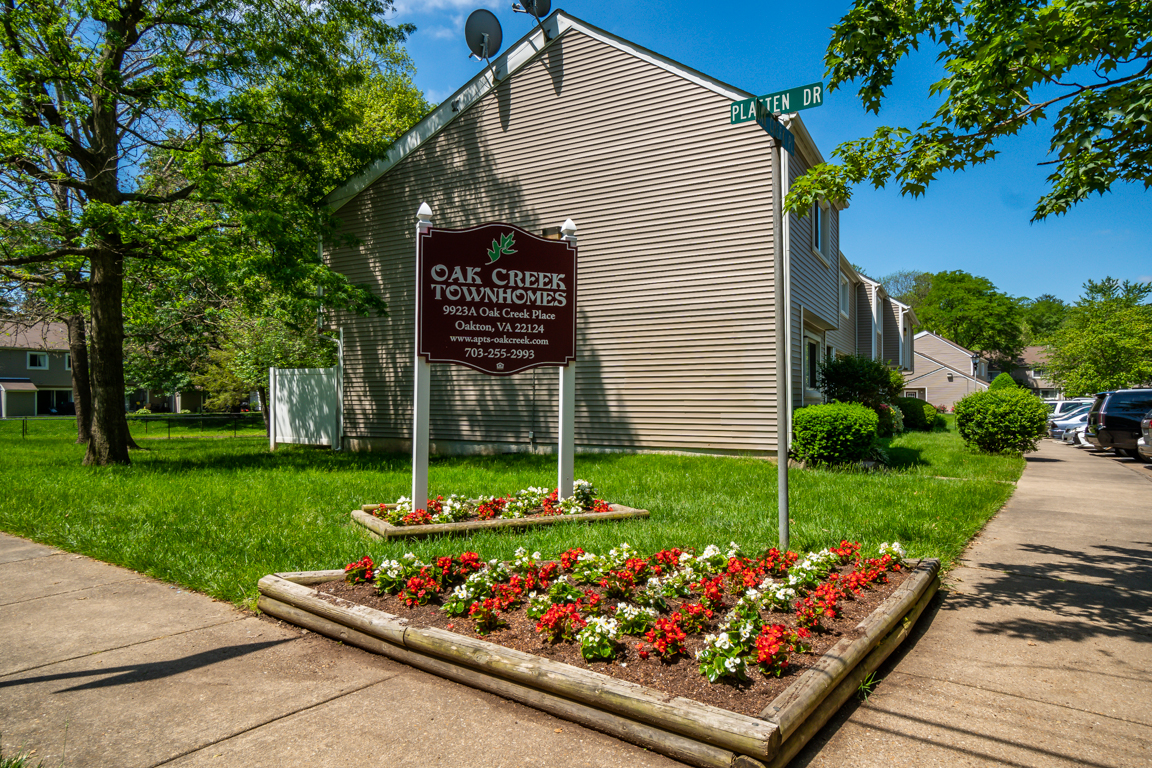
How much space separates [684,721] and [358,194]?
56.7ft

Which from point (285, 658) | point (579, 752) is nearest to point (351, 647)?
point (285, 658)

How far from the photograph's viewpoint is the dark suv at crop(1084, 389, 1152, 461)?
17.7 metres

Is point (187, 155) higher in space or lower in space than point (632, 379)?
higher

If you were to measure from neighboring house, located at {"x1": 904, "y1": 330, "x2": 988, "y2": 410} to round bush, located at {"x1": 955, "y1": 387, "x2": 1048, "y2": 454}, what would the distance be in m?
42.5

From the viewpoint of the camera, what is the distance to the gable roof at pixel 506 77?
13.5 m

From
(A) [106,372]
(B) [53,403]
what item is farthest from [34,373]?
(A) [106,372]

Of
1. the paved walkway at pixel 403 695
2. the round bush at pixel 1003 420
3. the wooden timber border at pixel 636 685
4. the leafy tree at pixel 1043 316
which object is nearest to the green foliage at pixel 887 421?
the round bush at pixel 1003 420

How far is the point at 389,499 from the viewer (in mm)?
8562

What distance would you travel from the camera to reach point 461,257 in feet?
23.8

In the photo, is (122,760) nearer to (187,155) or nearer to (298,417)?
(187,155)

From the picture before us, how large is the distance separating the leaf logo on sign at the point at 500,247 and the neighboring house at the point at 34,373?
49.6 metres

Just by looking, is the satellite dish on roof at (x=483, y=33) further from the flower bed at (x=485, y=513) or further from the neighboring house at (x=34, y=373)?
the neighboring house at (x=34, y=373)

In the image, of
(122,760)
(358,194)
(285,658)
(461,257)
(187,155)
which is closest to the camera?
(122,760)

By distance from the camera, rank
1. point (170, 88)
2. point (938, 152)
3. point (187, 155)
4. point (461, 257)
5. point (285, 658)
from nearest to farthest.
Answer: point (285, 658), point (938, 152), point (461, 257), point (170, 88), point (187, 155)
